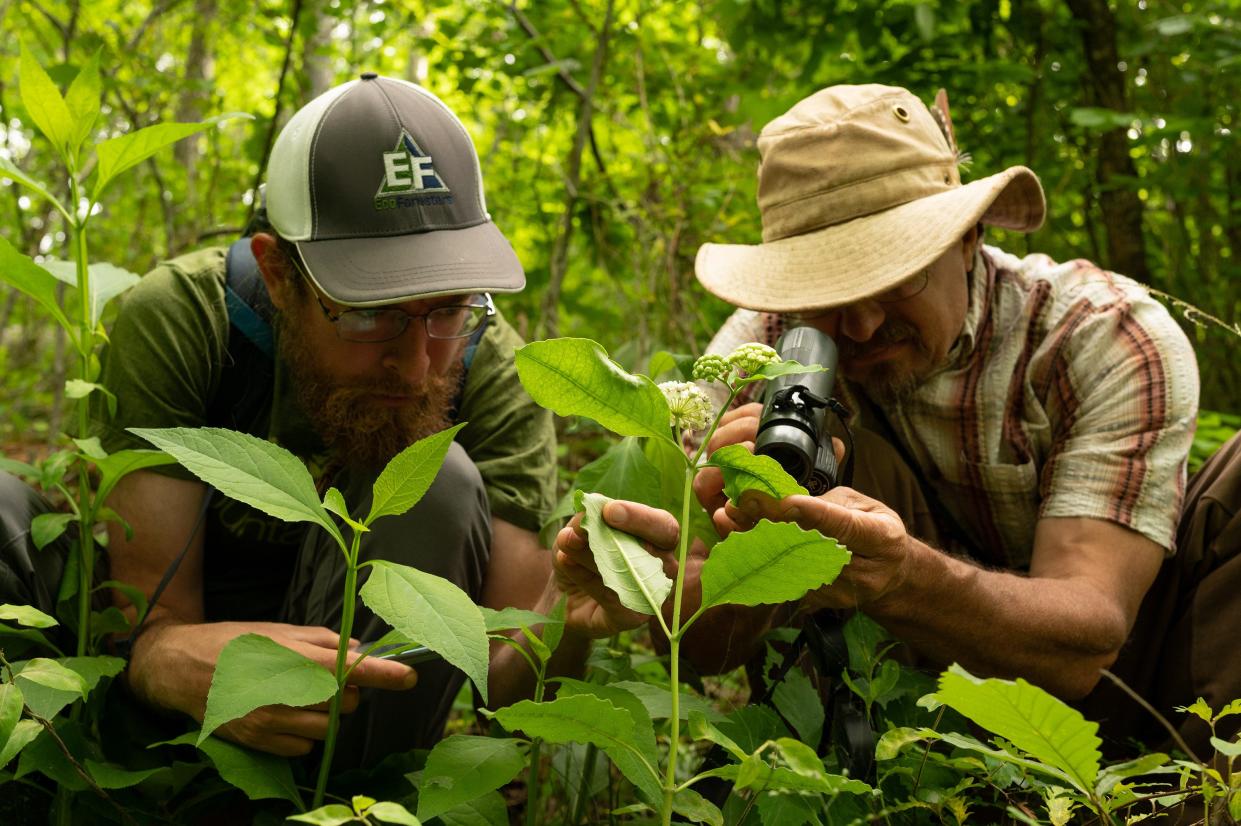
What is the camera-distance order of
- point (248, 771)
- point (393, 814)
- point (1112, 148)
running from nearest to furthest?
point (393, 814), point (248, 771), point (1112, 148)

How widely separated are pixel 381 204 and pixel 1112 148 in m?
2.85

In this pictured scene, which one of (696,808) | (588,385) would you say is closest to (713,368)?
(588,385)

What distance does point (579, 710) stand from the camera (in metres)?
1.11

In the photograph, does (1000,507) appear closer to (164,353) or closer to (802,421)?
(802,421)

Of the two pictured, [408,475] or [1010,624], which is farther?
[1010,624]

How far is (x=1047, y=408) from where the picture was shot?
221 centimetres

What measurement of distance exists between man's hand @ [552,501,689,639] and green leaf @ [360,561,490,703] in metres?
0.21

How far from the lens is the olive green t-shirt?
2121 mm

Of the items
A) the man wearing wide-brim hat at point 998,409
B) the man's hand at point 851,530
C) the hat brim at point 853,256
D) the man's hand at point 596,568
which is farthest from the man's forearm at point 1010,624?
the hat brim at point 853,256

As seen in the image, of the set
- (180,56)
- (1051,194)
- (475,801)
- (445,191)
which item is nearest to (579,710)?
(475,801)

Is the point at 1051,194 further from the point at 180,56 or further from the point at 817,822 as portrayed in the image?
the point at 180,56

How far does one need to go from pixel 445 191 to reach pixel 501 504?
2.03 feet

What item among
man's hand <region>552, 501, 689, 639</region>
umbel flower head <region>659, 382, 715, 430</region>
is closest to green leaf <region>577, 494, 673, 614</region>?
man's hand <region>552, 501, 689, 639</region>

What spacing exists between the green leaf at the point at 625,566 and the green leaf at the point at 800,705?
37 cm
